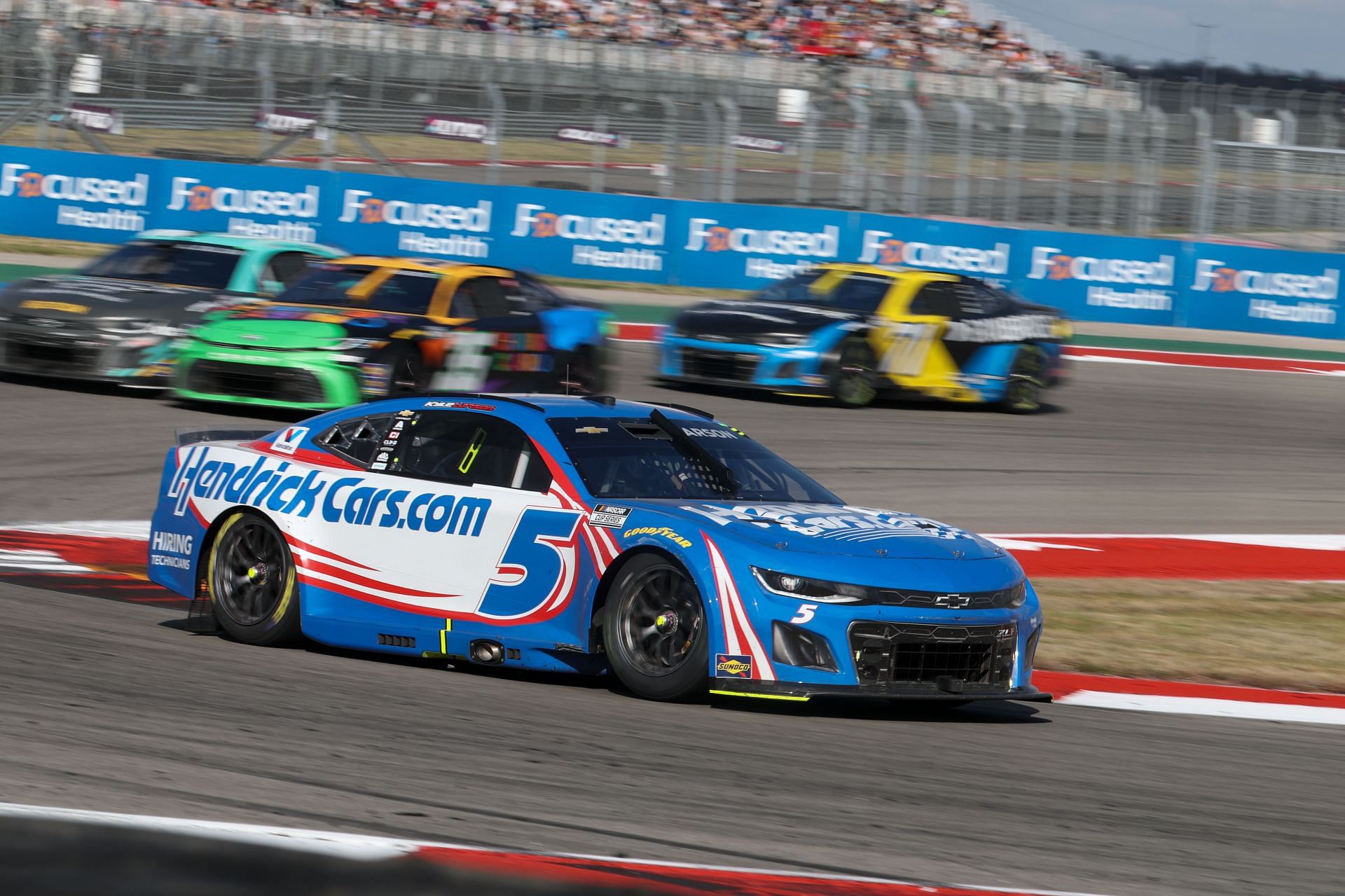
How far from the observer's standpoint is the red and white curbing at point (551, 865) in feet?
14.3

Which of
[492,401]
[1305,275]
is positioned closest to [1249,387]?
[1305,275]

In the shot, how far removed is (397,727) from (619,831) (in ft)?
4.91

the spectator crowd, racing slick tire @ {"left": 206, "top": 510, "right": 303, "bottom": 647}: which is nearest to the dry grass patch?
racing slick tire @ {"left": 206, "top": 510, "right": 303, "bottom": 647}

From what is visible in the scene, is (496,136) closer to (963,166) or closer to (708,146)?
(708,146)

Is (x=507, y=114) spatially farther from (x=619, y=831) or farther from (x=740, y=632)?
(x=619, y=831)

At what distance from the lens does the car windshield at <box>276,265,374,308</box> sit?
15.0 meters

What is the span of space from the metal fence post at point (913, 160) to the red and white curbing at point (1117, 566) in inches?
542

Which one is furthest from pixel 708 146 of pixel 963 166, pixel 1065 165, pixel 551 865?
pixel 551 865

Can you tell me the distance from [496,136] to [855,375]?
36.1 feet

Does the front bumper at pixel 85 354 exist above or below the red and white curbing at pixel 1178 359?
above

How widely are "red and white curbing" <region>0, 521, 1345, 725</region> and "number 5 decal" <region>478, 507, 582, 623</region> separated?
2.44 metres

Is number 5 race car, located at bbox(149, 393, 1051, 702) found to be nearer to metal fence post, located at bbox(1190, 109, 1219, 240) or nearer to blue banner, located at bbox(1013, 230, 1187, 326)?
blue banner, located at bbox(1013, 230, 1187, 326)

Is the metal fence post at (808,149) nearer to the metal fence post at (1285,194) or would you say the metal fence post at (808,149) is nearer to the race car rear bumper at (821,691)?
the metal fence post at (1285,194)

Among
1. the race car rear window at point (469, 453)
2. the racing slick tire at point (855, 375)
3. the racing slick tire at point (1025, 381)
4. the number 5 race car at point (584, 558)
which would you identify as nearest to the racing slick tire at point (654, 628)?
the number 5 race car at point (584, 558)
